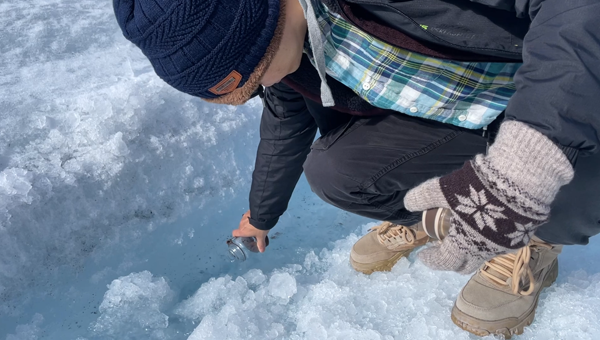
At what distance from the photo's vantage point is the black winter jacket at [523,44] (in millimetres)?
702

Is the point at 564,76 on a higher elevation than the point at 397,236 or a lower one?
higher

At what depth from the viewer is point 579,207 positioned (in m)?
1.18

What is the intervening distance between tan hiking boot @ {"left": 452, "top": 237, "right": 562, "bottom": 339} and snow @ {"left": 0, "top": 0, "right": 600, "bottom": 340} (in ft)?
0.14

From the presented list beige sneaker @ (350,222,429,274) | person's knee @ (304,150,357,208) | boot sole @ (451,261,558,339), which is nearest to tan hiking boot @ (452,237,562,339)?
boot sole @ (451,261,558,339)

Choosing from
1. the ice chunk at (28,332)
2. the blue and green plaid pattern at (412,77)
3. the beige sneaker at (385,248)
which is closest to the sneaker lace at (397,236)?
the beige sneaker at (385,248)

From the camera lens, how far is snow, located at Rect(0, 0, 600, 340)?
54.4 inches

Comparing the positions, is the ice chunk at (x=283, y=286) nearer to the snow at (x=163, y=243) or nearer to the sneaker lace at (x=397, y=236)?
the snow at (x=163, y=243)

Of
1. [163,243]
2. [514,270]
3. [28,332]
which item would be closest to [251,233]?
[163,243]

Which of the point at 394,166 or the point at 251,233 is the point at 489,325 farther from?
the point at 251,233

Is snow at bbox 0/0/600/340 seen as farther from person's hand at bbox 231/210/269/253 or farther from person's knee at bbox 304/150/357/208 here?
person's knee at bbox 304/150/357/208

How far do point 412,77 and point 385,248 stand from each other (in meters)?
0.67

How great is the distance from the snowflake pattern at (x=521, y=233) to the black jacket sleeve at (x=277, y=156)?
0.88 metres

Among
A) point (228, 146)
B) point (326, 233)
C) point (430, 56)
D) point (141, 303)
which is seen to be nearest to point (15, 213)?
point (141, 303)

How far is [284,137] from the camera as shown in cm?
155
